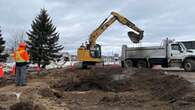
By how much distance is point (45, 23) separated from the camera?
52125mm

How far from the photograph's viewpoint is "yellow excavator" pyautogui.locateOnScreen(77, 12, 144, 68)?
32844 millimetres

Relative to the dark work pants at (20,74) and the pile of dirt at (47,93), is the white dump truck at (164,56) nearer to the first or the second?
the pile of dirt at (47,93)

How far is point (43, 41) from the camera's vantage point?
A: 5125 cm

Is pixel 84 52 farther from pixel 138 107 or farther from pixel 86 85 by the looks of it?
pixel 138 107

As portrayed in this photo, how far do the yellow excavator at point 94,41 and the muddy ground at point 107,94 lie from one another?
31.9 ft

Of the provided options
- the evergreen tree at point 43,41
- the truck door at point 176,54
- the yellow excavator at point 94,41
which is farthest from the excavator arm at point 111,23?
the evergreen tree at point 43,41

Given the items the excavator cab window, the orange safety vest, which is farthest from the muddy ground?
the excavator cab window

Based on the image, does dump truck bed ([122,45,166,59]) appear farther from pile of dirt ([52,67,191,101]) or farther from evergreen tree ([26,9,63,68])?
evergreen tree ([26,9,63,68])

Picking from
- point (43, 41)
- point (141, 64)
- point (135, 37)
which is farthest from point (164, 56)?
point (43, 41)

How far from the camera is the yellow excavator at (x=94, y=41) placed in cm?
3284

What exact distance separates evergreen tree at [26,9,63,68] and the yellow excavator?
17.6m

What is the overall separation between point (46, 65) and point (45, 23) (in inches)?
219

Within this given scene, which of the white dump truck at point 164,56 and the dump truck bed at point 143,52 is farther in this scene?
the dump truck bed at point 143,52

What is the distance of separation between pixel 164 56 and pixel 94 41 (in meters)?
6.26
